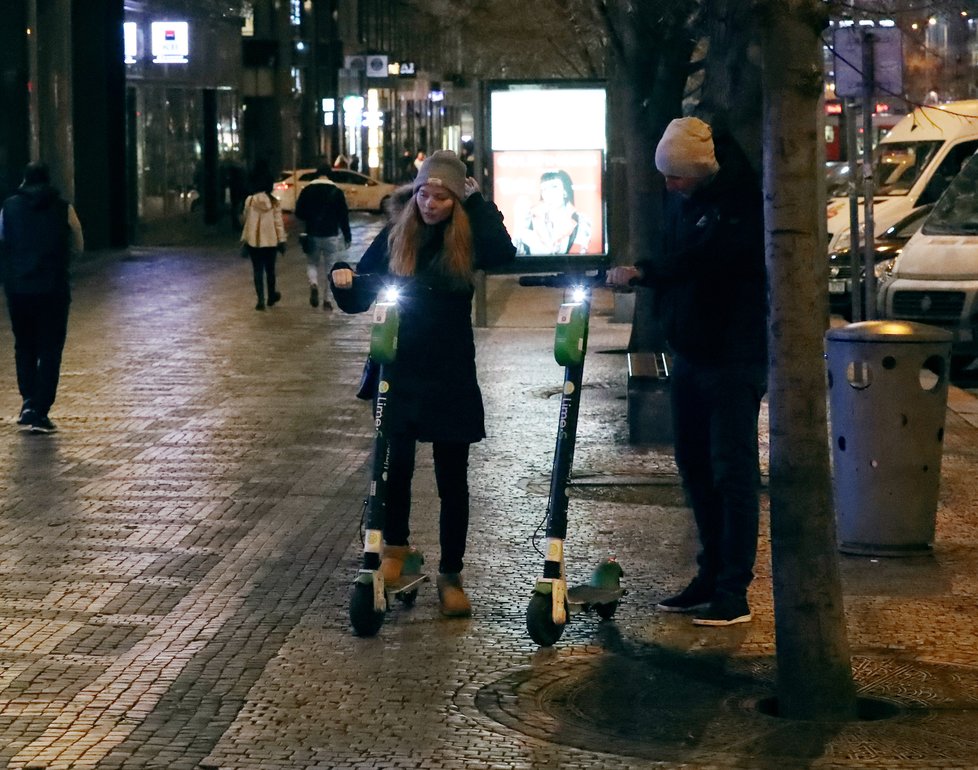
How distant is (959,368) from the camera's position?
631 inches

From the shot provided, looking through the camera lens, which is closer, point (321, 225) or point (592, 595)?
point (592, 595)

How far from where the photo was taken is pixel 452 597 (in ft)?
22.1

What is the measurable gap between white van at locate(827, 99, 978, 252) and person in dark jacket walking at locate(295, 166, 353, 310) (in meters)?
6.02

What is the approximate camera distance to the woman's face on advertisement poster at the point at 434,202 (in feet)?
21.8

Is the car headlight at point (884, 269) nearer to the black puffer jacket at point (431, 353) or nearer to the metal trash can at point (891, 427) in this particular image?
the metal trash can at point (891, 427)

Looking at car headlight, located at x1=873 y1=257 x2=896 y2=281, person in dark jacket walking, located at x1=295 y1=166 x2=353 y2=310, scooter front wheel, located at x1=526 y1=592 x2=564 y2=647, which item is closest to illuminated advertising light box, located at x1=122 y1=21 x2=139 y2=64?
person in dark jacket walking, located at x1=295 y1=166 x2=353 y2=310

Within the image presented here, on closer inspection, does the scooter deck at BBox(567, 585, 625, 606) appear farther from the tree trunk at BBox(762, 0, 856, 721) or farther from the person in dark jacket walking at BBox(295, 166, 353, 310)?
the person in dark jacket walking at BBox(295, 166, 353, 310)

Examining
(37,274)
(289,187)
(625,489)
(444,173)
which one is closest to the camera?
(444,173)

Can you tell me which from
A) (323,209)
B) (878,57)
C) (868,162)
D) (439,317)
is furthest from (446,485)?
(323,209)

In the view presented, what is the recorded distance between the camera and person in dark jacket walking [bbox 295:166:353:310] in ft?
69.4

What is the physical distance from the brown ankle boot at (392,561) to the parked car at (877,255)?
12.2 m

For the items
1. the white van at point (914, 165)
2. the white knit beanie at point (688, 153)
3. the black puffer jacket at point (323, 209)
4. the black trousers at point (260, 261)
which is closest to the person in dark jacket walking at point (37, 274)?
the white knit beanie at point (688, 153)

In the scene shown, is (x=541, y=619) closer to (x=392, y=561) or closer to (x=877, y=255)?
(x=392, y=561)

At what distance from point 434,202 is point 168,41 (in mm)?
29795
